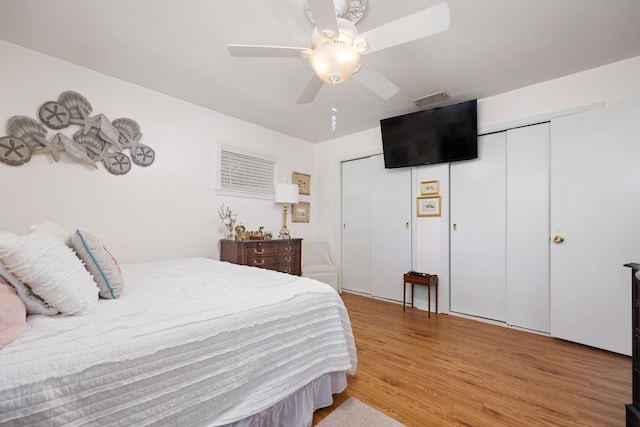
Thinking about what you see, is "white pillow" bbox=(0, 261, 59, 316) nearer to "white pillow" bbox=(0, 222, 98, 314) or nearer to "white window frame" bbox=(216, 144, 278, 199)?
"white pillow" bbox=(0, 222, 98, 314)

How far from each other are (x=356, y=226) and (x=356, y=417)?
2.96 meters

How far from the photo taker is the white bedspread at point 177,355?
2.44 ft

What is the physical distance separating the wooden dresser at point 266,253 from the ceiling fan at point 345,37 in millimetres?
2034

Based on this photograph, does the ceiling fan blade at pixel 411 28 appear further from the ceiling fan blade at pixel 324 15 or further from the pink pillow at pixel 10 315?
the pink pillow at pixel 10 315

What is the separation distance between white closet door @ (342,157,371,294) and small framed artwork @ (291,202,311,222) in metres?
0.64

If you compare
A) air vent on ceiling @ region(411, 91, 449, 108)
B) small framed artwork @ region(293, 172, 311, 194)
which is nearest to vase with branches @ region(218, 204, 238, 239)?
small framed artwork @ region(293, 172, 311, 194)

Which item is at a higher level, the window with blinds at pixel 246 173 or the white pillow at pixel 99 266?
the window with blinds at pixel 246 173

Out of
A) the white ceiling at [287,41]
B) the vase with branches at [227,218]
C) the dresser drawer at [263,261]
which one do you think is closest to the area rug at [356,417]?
the dresser drawer at [263,261]

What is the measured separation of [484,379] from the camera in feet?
6.00

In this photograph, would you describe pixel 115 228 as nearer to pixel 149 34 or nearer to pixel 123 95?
pixel 123 95

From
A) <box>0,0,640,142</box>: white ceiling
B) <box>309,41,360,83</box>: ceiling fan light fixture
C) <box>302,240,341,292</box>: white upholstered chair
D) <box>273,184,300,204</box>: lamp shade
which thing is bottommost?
<box>302,240,341,292</box>: white upholstered chair

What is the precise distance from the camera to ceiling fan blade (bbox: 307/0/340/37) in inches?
48.9

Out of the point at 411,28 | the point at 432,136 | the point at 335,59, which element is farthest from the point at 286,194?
the point at 411,28

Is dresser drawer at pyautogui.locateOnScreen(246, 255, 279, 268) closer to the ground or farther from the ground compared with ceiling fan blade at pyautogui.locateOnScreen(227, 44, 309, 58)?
closer to the ground
